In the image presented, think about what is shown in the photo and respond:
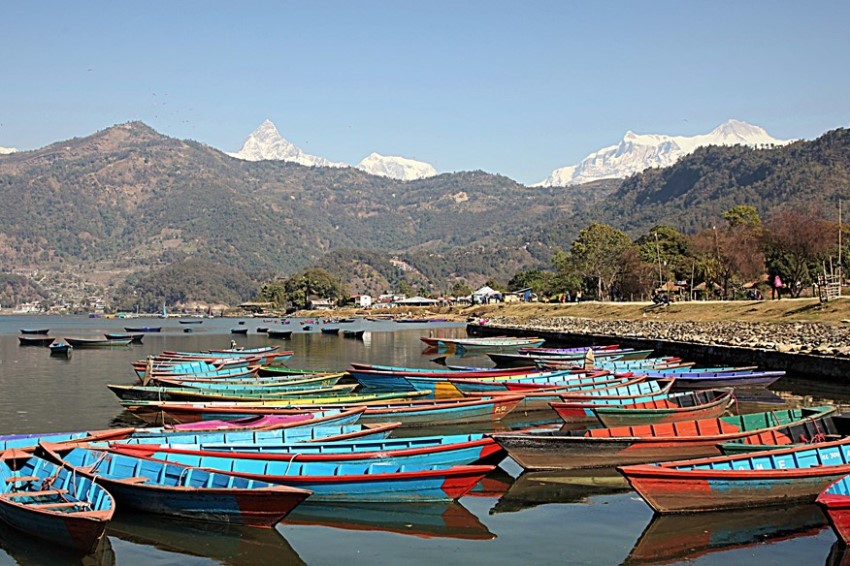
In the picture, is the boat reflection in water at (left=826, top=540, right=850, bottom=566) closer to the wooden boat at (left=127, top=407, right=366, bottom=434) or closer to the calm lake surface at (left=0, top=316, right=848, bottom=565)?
the calm lake surface at (left=0, top=316, right=848, bottom=565)

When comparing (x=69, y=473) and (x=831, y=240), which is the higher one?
(x=831, y=240)

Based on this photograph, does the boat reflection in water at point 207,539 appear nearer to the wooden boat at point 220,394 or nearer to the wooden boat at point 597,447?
the wooden boat at point 597,447

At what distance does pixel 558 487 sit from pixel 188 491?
8738mm

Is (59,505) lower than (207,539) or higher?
higher

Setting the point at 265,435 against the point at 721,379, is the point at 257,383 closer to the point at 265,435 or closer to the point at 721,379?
the point at 265,435

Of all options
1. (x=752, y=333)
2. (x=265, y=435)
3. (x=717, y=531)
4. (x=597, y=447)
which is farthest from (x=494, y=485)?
(x=752, y=333)

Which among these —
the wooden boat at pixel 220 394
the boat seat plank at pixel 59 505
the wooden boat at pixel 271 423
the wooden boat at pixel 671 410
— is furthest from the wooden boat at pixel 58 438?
the wooden boat at pixel 671 410

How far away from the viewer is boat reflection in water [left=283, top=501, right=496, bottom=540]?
1694 centimetres

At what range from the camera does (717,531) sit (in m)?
16.5

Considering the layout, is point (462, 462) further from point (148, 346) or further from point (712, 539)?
point (148, 346)

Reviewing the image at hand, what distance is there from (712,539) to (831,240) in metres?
73.9

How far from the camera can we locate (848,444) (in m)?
17.9

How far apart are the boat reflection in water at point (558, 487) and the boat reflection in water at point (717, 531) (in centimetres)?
246

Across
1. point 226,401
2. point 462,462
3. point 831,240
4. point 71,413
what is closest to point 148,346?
point 71,413
